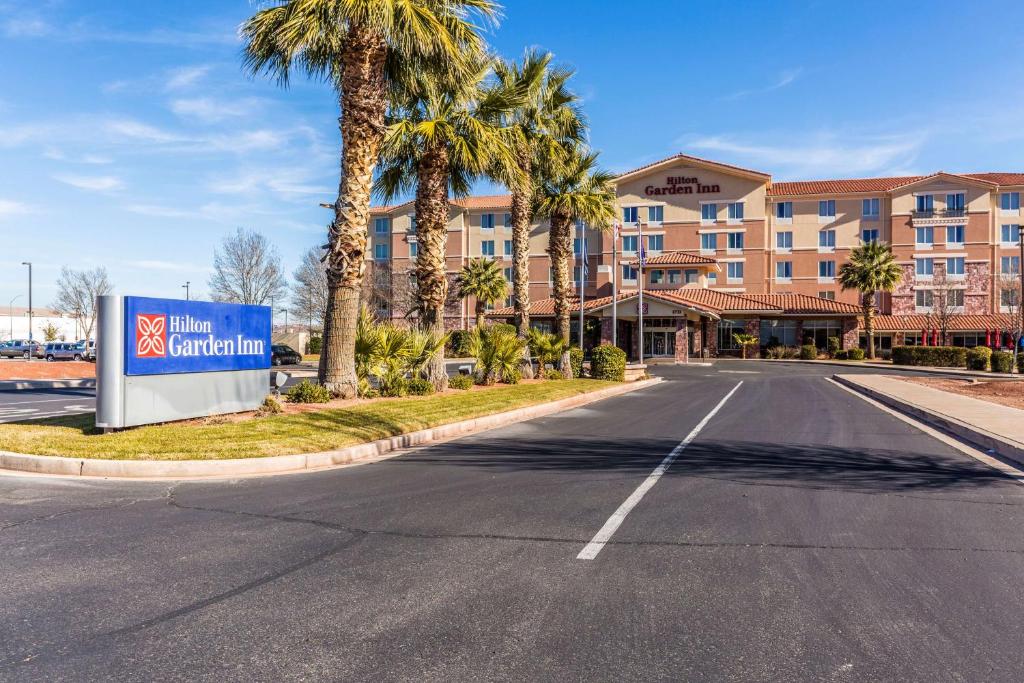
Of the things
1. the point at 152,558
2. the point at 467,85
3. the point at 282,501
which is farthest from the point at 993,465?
the point at 467,85

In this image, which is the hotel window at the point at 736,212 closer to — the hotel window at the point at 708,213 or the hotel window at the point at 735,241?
the hotel window at the point at 735,241

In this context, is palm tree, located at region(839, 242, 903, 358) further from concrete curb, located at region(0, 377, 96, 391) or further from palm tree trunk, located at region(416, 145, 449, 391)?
concrete curb, located at region(0, 377, 96, 391)

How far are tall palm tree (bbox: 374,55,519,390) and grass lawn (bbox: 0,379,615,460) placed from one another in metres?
4.81

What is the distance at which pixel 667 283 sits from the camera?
6316 centimetres

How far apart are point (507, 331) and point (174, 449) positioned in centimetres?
1399

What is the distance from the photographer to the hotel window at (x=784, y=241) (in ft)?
217

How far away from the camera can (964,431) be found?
13391 mm

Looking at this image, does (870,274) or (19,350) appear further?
(19,350)

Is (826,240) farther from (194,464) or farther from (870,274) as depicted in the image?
(194,464)

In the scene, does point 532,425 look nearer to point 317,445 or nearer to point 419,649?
point 317,445

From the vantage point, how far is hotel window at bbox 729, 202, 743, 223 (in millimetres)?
64812

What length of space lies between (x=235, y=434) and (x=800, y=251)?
63.2 metres

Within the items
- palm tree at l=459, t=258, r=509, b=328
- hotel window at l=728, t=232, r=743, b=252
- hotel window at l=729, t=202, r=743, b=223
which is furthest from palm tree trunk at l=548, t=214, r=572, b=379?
hotel window at l=729, t=202, r=743, b=223

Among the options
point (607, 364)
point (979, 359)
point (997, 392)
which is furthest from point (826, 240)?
point (997, 392)
